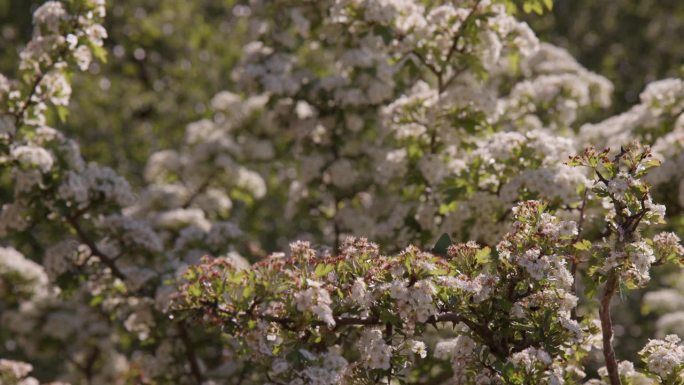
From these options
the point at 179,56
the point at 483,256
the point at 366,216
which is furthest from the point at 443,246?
the point at 179,56

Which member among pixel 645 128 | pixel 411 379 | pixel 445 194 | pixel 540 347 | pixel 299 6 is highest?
pixel 299 6

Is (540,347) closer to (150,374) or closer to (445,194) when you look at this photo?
(445,194)

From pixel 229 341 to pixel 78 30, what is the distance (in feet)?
8.86

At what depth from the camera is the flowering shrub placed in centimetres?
460

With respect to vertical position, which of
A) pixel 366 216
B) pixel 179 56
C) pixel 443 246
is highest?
pixel 179 56

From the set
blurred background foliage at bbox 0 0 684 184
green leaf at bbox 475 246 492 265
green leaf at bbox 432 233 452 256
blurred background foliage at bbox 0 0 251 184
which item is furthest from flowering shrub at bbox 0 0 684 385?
blurred background foliage at bbox 0 0 684 184

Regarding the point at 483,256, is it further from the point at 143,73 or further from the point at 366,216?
the point at 143,73

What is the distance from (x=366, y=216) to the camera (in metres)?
8.57

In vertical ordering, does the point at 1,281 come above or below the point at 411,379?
above

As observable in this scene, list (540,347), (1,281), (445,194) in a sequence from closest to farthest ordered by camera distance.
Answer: (540,347), (445,194), (1,281)

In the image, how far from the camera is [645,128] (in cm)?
795

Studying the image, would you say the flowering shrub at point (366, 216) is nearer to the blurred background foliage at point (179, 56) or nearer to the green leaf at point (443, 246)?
the green leaf at point (443, 246)

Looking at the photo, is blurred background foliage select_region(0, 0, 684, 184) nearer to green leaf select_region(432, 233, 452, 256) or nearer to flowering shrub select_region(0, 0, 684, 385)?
flowering shrub select_region(0, 0, 684, 385)

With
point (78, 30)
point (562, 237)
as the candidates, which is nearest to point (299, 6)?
point (78, 30)
